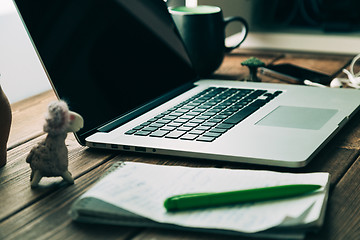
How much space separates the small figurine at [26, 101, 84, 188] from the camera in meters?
0.56

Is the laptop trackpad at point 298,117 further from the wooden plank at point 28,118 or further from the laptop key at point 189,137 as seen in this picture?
the wooden plank at point 28,118

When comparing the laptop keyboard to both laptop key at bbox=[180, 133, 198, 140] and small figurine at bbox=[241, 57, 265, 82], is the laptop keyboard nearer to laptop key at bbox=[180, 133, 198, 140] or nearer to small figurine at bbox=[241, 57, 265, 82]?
laptop key at bbox=[180, 133, 198, 140]

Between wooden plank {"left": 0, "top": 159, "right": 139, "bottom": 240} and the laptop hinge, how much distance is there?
0.19 m

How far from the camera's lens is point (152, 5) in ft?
3.44

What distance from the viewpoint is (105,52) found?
85 cm

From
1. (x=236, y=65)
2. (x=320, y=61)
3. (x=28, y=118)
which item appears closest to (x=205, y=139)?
(x=28, y=118)

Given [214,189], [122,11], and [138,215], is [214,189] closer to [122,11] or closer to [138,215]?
[138,215]

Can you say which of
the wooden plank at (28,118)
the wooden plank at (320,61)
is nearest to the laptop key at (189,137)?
the wooden plank at (28,118)

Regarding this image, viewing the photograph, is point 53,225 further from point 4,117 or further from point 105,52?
point 105,52

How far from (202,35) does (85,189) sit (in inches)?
24.7

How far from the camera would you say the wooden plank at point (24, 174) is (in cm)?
59

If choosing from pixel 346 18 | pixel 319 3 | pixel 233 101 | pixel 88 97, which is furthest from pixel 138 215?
pixel 319 3

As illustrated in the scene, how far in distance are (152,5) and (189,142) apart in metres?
0.44

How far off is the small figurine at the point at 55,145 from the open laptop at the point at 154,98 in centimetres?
13
